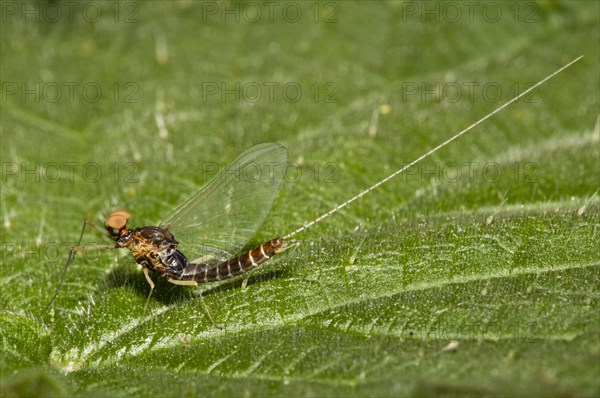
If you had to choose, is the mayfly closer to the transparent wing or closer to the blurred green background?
the transparent wing

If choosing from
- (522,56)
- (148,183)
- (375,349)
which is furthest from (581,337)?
(522,56)

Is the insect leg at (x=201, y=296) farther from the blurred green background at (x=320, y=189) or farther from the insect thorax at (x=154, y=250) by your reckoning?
the insect thorax at (x=154, y=250)

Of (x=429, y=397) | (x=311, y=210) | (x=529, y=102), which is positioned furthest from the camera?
(x=529, y=102)

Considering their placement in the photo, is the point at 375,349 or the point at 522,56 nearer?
the point at 375,349

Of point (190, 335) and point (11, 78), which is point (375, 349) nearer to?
point (190, 335)

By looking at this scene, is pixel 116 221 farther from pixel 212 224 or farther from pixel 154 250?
pixel 212 224

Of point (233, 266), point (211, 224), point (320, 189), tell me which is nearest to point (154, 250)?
point (211, 224)

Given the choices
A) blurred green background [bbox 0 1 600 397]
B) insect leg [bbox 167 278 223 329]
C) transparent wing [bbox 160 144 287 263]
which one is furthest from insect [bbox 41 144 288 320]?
blurred green background [bbox 0 1 600 397]
